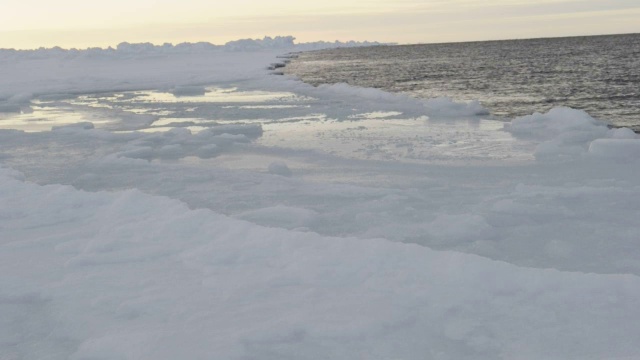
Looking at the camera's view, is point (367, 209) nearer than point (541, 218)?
No

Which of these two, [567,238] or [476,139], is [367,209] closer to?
[567,238]

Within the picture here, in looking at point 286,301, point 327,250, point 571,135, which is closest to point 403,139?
point 571,135

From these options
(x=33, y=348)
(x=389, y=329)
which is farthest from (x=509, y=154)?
(x=33, y=348)

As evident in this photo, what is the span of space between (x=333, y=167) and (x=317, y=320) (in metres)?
5.94

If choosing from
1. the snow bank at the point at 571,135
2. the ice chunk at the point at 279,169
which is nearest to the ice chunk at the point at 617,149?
the snow bank at the point at 571,135

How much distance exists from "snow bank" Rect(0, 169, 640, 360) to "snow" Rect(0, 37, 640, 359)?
16mm

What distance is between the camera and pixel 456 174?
888 cm

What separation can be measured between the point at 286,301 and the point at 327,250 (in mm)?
907

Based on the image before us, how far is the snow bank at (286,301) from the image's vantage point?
3670 millimetres

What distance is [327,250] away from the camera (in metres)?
5.12

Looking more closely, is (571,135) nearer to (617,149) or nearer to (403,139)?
(617,149)

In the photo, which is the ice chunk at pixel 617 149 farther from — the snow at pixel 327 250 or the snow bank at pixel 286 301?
the snow bank at pixel 286 301

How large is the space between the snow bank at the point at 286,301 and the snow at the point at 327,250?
0.02 meters

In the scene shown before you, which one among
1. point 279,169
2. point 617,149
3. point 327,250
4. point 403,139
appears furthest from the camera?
point 403,139
